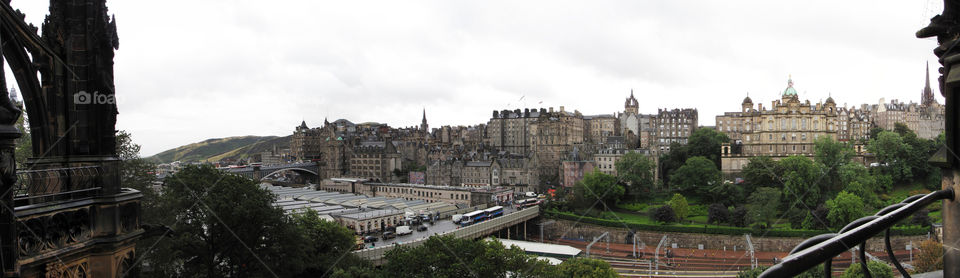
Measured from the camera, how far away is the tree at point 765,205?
36638 millimetres

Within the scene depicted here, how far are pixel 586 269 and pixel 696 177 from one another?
30.2 m

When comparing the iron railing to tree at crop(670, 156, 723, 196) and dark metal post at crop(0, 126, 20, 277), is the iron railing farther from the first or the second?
tree at crop(670, 156, 723, 196)

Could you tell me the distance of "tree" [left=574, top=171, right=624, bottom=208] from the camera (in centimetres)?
4709

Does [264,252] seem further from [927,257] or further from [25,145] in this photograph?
[927,257]

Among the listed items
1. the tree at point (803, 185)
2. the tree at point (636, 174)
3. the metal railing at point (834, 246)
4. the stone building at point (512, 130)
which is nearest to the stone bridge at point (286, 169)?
the stone building at point (512, 130)

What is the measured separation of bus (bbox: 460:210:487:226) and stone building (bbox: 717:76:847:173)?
24.9m

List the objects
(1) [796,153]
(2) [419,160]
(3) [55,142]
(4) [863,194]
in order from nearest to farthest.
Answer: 1. (3) [55,142]
2. (4) [863,194]
3. (1) [796,153]
4. (2) [419,160]

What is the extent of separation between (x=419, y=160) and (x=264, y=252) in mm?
63005

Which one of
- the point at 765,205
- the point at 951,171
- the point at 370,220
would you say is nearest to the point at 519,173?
the point at 370,220

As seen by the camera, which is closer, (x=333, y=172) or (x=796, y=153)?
(x=796, y=153)

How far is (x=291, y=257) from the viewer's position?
59.3 feet

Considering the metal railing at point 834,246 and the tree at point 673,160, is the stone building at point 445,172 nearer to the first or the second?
the tree at point 673,160

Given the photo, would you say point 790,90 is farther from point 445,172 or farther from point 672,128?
point 445,172

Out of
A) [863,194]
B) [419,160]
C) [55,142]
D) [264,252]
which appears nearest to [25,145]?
[264,252]
